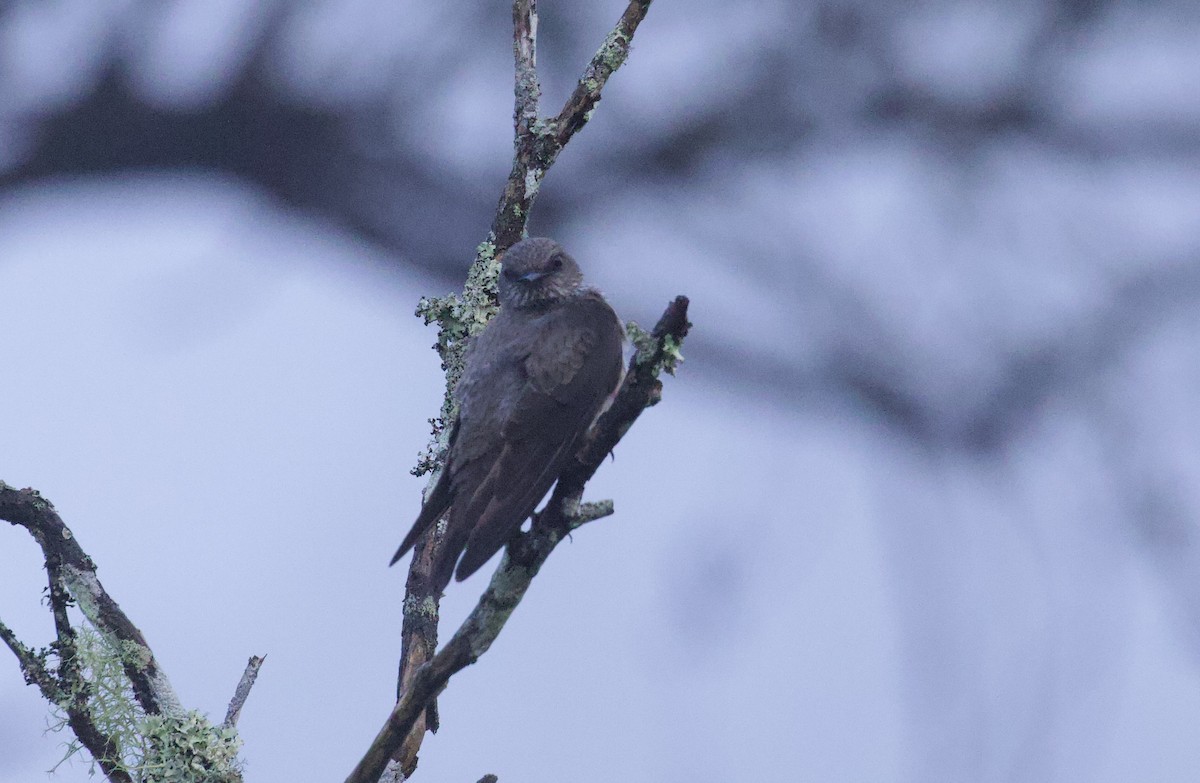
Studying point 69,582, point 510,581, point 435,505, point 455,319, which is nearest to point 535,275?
point 455,319

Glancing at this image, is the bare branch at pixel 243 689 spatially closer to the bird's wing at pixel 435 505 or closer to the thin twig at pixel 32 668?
the thin twig at pixel 32 668

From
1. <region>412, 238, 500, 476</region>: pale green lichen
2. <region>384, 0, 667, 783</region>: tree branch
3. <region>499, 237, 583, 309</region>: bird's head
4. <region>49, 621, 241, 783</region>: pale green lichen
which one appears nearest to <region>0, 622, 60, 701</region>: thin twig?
<region>49, 621, 241, 783</region>: pale green lichen

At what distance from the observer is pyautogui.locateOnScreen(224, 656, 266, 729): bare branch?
2.41 meters

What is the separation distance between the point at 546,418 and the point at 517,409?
78 mm

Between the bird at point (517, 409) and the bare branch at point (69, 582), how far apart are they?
2.09 ft

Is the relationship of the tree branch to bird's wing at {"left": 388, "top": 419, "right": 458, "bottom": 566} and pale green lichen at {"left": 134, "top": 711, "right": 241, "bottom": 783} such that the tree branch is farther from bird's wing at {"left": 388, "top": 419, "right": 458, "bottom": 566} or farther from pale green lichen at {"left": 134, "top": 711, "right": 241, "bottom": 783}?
pale green lichen at {"left": 134, "top": 711, "right": 241, "bottom": 783}

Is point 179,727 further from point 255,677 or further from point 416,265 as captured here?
point 416,265

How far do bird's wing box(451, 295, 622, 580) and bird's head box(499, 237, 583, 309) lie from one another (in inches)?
7.0

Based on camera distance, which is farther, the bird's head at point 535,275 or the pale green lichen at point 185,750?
the bird's head at point 535,275

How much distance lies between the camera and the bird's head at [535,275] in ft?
12.1

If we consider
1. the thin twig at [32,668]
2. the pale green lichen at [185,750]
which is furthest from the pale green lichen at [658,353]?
the thin twig at [32,668]

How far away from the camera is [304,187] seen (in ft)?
18.6

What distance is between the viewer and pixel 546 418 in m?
3.17

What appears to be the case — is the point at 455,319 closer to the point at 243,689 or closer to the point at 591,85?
the point at 591,85
